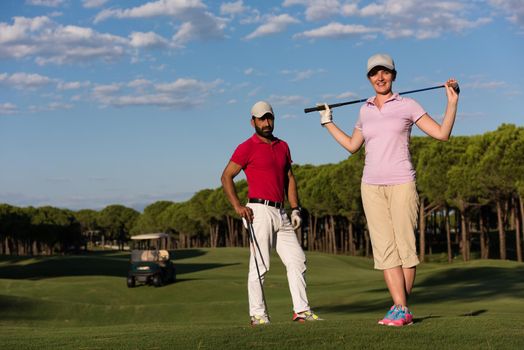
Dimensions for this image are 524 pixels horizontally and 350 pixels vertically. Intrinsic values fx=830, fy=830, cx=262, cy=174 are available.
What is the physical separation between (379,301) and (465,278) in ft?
35.2

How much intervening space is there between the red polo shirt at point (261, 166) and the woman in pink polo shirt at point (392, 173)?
168 centimetres

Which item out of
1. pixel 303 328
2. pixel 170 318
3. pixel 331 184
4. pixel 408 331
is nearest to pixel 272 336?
pixel 303 328

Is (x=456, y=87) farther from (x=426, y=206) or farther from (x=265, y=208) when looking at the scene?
(x=426, y=206)

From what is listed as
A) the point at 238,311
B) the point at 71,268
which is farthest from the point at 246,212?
the point at 71,268

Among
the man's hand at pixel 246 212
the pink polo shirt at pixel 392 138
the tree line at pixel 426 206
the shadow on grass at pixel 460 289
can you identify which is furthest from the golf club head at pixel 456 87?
the tree line at pixel 426 206

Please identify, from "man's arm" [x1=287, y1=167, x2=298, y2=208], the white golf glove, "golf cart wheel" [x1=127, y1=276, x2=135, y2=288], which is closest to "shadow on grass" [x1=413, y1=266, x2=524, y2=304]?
"golf cart wheel" [x1=127, y1=276, x2=135, y2=288]

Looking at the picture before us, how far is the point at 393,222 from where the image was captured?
978 centimetres

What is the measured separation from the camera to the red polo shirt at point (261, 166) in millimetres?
11227

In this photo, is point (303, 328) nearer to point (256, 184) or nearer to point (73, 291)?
point (256, 184)

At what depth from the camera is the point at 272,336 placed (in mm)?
9352

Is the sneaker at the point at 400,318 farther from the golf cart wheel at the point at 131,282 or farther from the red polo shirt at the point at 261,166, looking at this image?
the golf cart wheel at the point at 131,282

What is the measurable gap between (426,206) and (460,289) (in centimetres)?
4830

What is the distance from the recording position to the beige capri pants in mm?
9648

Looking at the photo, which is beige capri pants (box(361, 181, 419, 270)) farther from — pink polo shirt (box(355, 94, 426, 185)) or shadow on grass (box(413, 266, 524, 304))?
shadow on grass (box(413, 266, 524, 304))
